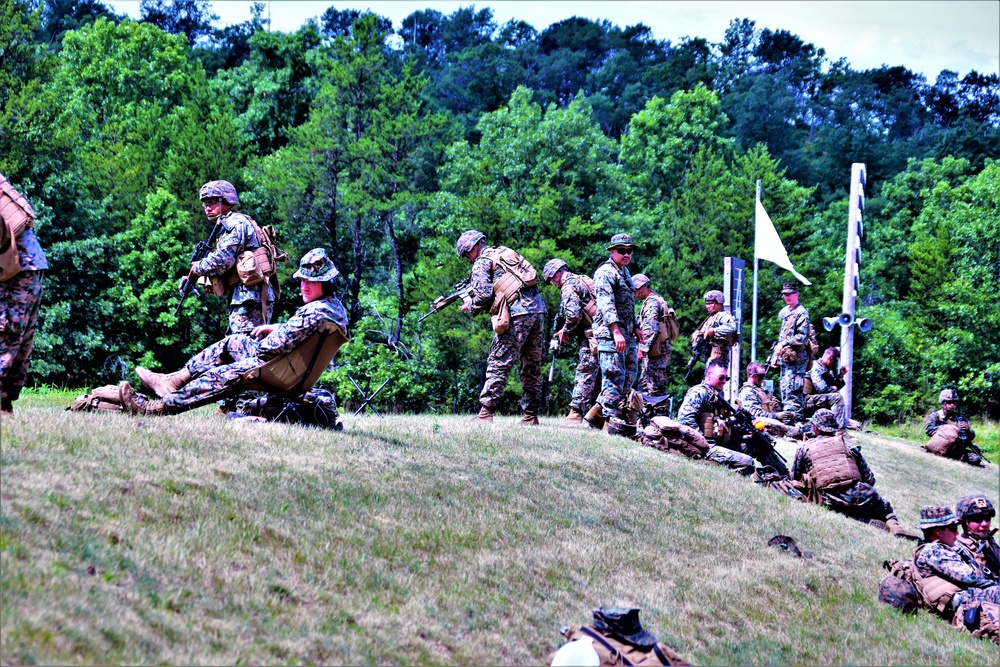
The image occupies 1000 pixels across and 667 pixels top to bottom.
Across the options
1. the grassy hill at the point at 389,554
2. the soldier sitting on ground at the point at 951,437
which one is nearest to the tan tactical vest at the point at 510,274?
the grassy hill at the point at 389,554

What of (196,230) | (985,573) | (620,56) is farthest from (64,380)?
→ (620,56)

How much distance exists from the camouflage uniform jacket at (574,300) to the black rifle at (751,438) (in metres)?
2.61

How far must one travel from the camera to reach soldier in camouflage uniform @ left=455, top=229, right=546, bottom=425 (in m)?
17.0

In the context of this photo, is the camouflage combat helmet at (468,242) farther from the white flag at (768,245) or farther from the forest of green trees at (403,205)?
the forest of green trees at (403,205)

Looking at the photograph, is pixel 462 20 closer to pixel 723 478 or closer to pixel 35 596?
pixel 723 478

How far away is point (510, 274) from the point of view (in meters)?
17.2

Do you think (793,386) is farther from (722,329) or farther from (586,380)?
(586,380)

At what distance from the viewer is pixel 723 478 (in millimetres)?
16422

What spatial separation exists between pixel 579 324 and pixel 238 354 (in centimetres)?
805

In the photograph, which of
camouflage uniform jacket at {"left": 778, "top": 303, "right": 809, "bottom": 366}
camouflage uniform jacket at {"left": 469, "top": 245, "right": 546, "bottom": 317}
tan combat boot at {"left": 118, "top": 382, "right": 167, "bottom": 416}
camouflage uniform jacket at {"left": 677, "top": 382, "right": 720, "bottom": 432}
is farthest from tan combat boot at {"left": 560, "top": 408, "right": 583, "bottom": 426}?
tan combat boot at {"left": 118, "top": 382, "right": 167, "bottom": 416}

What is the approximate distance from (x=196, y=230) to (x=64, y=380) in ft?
33.3

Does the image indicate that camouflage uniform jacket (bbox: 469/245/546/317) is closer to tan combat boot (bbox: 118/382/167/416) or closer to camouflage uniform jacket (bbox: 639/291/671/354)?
camouflage uniform jacket (bbox: 639/291/671/354)

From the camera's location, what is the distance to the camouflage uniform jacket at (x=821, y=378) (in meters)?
25.9

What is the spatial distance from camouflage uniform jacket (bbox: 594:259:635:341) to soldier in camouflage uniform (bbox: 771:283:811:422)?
782 centimetres
